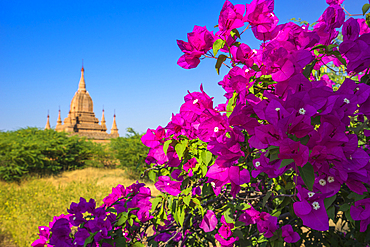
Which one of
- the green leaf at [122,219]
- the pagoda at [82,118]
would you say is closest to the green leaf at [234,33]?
the green leaf at [122,219]

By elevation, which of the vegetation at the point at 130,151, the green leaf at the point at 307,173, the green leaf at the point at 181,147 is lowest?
the green leaf at the point at 307,173

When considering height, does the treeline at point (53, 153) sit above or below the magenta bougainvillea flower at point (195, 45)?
above

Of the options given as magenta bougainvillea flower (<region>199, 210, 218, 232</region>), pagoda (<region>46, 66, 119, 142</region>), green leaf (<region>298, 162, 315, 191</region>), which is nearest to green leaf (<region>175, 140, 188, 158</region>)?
magenta bougainvillea flower (<region>199, 210, 218, 232</region>)

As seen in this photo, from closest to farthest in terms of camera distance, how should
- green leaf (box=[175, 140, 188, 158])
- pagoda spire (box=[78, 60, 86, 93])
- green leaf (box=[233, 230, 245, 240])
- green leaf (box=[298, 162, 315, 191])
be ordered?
green leaf (box=[298, 162, 315, 191]) → green leaf (box=[175, 140, 188, 158]) → green leaf (box=[233, 230, 245, 240]) → pagoda spire (box=[78, 60, 86, 93])

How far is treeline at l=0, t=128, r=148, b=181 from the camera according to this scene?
25.7ft

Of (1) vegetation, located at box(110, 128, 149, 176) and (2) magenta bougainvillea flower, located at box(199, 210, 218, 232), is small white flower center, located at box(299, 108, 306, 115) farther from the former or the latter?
(1) vegetation, located at box(110, 128, 149, 176)

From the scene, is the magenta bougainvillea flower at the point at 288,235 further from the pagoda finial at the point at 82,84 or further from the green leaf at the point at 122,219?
the pagoda finial at the point at 82,84

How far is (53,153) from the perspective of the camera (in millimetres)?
9492

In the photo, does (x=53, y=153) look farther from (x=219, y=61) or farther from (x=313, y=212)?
(x=313, y=212)

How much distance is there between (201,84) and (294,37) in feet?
1.14

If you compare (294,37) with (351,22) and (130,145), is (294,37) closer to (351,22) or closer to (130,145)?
(351,22)

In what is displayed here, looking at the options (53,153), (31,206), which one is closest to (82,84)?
(53,153)

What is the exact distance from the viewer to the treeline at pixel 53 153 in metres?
7.84

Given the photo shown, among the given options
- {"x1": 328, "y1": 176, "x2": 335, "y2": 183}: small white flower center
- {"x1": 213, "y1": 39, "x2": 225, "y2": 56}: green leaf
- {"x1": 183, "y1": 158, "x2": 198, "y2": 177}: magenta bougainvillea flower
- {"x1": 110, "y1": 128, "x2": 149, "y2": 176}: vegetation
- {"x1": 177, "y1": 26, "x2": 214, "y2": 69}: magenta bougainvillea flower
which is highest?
{"x1": 110, "y1": 128, "x2": 149, "y2": 176}: vegetation
